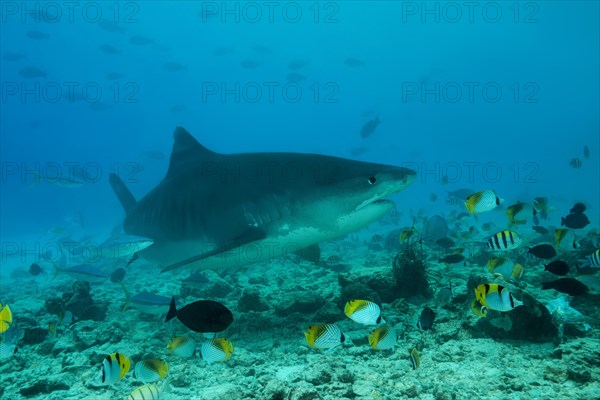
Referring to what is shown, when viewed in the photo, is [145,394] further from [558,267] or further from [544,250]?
[544,250]

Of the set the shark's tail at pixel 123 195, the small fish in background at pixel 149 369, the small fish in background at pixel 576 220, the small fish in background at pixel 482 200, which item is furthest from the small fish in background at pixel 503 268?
the shark's tail at pixel 123 195

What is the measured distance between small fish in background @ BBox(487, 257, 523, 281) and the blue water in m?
65.4

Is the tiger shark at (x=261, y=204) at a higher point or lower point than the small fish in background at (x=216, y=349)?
higher

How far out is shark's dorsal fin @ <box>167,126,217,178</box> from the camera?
23.1ft

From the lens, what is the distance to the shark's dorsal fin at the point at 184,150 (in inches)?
278

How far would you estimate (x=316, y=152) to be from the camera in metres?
136

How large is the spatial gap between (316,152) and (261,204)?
13196 cm

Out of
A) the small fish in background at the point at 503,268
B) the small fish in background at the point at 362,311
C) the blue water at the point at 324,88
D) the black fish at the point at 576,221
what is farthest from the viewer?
the blue water at the point at 324,88

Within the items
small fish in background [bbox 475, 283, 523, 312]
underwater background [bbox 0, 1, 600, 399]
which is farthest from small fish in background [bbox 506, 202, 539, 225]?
small fish in background [bbox 475, 283, 523, 312]

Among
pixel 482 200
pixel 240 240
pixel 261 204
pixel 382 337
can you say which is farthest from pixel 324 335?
pixel 482 200

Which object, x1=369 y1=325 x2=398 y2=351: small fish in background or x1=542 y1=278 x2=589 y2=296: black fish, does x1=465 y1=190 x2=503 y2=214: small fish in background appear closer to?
x1=542 y1=278 x2=589 y2=296: black fish

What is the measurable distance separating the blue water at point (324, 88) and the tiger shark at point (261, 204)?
66580 mm

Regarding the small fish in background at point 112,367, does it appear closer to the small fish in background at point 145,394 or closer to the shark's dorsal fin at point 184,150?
the small fish in background at point 145,394

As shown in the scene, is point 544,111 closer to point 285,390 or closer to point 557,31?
point 557,31
